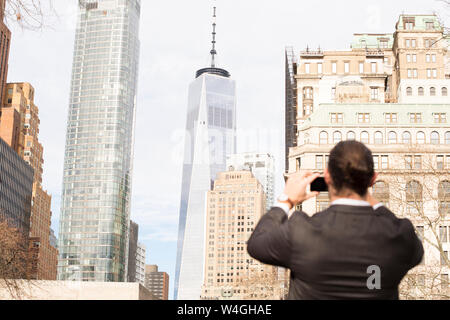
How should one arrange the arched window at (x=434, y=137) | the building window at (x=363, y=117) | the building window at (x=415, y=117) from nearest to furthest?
the arched window at (x=434, y=137) → the building window at (x=415, y=117) → the building window at (x=363, y=117)

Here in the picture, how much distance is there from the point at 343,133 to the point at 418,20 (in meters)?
42.4

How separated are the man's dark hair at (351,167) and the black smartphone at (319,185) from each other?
182 mm

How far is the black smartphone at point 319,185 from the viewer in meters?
4.16

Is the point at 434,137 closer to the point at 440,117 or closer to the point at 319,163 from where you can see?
the point at 440,117

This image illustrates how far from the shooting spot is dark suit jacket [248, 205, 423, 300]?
148 inches

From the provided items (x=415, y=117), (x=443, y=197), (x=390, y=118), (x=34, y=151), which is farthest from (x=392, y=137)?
(x=34, y=151)

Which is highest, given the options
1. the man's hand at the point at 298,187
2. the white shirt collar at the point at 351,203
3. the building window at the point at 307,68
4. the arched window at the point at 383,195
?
the building window at the point at 307,68

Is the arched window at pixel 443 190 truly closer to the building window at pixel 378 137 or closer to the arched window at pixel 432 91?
the building window at pixel 378 137

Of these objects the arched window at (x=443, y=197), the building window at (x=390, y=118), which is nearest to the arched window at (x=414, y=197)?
the arched window at (x=443, y=197)

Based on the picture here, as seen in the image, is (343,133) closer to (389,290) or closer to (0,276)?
(0,276)

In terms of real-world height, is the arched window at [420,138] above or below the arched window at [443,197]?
above

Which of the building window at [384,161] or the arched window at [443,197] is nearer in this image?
the arched window at [443,197]

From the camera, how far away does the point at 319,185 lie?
13.8 feet
